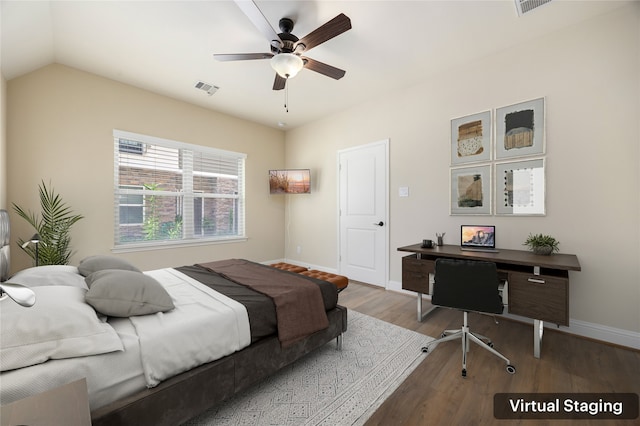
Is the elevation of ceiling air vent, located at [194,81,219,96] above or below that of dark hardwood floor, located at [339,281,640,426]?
above

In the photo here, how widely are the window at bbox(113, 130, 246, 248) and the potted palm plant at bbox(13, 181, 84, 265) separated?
0.53 m

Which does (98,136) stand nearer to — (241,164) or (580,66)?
(241,164)

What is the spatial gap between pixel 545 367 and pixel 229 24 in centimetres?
397

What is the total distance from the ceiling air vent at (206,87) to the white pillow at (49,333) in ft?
10.4

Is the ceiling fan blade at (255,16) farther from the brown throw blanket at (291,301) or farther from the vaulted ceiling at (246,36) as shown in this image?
the brown throw blanket at (291,301)

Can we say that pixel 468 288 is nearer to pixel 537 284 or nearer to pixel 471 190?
pixel 537 284

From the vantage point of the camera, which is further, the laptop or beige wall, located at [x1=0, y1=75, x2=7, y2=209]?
the laptop

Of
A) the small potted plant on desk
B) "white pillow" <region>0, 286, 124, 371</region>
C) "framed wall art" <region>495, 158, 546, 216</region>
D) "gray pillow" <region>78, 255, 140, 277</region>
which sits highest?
"framed wall art" <region>495, 158, 546, 216</region>

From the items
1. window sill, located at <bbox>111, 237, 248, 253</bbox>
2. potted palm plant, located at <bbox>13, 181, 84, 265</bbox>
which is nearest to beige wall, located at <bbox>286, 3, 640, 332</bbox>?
window sill, located at <bbox>111, 237, 248, 253</bbox>

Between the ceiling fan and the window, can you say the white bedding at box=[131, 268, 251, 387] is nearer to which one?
the ceiling fan

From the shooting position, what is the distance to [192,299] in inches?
70.5

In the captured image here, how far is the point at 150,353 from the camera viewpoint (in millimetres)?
1260

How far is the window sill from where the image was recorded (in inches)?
142

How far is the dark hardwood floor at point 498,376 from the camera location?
5.07 ft
